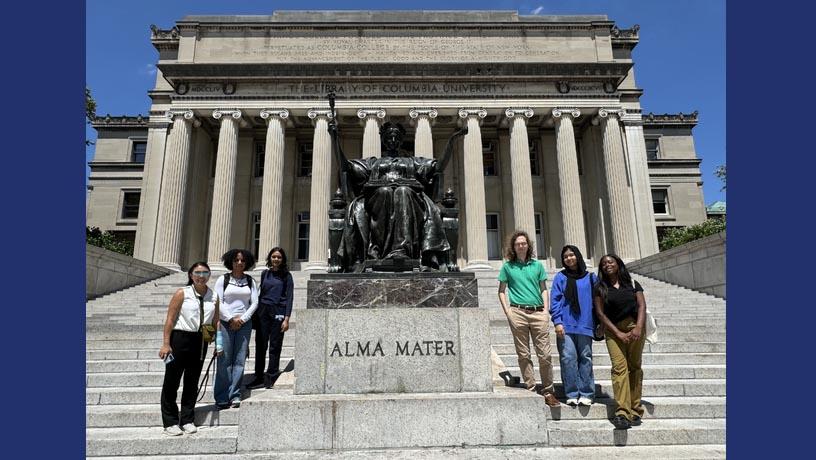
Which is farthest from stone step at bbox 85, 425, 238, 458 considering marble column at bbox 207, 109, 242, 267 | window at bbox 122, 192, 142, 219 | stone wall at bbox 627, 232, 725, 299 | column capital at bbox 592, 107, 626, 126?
window at bbox 122, 192, 142, 219

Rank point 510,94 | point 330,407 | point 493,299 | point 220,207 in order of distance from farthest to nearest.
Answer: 1. point 510,94
2. point 220,207
3. point 493,299
4. point 330,407

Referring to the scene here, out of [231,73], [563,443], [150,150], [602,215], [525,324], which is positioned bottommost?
[563,443]

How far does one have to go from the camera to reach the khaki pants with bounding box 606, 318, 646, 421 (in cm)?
502

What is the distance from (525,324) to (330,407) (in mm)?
2522

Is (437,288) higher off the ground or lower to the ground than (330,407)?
higher

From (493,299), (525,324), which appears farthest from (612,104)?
(525,324)

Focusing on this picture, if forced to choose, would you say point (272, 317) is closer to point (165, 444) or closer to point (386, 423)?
point (165, 444)

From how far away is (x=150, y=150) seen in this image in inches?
1035

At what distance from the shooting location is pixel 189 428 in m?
4.99

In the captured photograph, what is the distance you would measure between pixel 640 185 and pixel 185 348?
26.9m

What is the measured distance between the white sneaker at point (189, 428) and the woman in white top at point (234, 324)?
1.62 ft

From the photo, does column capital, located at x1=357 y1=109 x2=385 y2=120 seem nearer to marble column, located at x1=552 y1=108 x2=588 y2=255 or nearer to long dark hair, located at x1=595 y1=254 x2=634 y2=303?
marble column, located at x1=552 y1=108 x2=588 y2=255

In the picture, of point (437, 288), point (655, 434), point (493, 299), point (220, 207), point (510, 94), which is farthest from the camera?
point (510, 94)

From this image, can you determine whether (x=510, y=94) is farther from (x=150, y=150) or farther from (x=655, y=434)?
(x=655, y=434)
